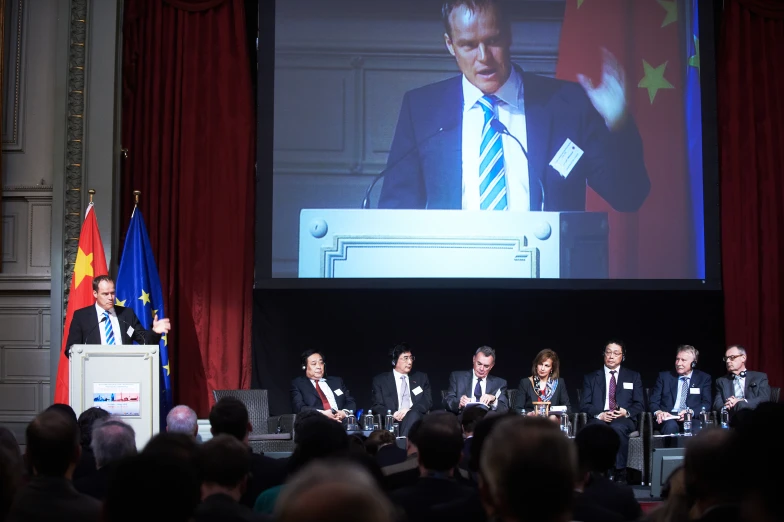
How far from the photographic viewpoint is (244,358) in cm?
808

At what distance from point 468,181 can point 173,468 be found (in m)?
6.58

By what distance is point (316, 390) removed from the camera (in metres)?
7.32

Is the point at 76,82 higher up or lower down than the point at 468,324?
higher up

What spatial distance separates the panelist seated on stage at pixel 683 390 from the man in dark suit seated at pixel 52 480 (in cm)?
556

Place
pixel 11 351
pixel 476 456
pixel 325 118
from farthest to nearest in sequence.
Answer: pixel 325 118 → pixel 11 351 → pixel 476 456

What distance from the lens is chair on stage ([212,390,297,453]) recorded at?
6.76 m

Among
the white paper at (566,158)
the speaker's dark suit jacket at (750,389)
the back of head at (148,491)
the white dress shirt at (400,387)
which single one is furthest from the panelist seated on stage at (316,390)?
the back of head at (148,491)

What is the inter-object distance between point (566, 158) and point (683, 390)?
216cm

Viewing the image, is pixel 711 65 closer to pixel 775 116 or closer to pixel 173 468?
pixel 775 116

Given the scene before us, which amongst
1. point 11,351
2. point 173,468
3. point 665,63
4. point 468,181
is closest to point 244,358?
point 11,351

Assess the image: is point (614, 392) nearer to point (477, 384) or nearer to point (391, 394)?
point (477, 384)

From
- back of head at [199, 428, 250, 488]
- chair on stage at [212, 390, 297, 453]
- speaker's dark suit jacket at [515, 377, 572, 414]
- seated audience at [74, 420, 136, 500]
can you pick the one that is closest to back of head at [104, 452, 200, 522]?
back of head at [199, 428, 250, 488]

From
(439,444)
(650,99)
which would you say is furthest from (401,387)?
(439,444)

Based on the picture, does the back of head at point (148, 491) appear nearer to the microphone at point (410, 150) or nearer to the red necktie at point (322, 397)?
the red necktie at point (322, 397)
